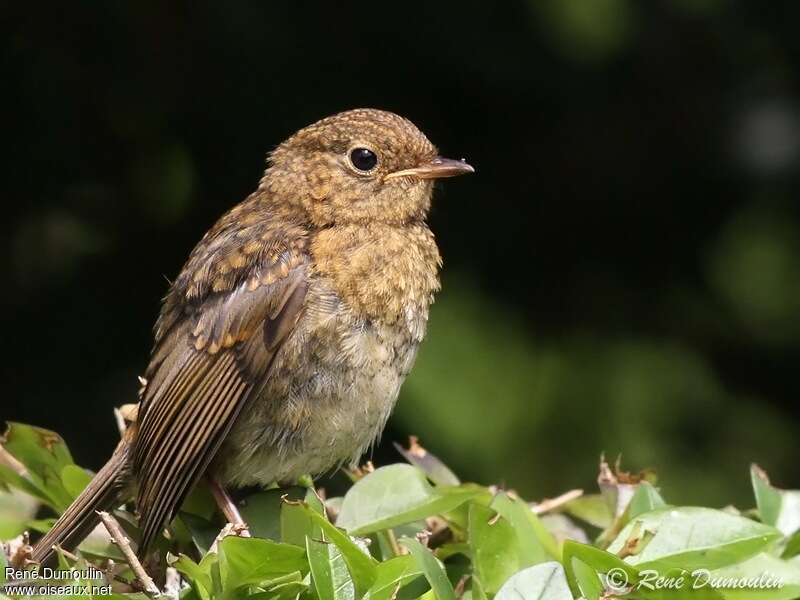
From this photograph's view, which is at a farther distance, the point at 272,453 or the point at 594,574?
the point at 272,453

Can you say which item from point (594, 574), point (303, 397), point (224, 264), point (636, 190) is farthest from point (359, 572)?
point (636, 190)

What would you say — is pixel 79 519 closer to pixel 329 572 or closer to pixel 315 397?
pixel 315 397

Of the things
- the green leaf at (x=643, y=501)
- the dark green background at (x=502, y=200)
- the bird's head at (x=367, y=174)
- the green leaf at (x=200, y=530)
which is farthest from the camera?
the dark green background at (x=502, y=200)

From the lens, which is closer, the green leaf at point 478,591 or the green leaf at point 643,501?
the green leaf at point 478,591

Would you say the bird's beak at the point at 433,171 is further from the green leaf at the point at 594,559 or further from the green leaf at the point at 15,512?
the green leaf at the point at 594,559

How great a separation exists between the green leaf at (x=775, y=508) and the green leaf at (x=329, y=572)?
1146 millimetres

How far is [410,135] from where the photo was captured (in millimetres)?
3748

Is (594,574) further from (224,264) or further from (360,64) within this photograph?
(360,64)

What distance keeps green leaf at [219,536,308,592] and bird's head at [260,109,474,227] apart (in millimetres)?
1504

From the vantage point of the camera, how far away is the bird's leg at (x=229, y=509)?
2711 mm

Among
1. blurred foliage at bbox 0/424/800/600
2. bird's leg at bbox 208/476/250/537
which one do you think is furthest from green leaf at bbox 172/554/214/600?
bird's leg at bbox 208/476/250/537

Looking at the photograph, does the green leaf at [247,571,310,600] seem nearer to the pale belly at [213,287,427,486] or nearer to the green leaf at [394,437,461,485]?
the green leaf at [394,437,461,485]

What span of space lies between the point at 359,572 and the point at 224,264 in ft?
4.63

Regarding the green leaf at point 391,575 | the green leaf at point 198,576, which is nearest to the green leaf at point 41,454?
the green leaf at point 198,576
